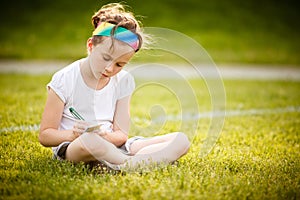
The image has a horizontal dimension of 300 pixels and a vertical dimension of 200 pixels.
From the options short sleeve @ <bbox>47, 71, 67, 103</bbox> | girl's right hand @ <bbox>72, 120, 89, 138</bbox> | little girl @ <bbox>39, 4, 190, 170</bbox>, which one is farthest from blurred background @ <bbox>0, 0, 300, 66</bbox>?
girl's right hand @ <bbox>72, 120, 89, 138</bbox>

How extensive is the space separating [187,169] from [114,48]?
958 mm

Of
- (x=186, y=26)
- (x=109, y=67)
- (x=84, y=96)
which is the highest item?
(x=109, y=67)

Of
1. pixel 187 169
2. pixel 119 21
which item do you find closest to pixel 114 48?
pixel 119 21

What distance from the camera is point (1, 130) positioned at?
452 cm

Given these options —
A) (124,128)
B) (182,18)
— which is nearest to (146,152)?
(124,128)

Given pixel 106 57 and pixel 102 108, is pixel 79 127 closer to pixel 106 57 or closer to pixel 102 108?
pixel 102 108

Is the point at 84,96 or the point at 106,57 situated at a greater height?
the point at 106,57

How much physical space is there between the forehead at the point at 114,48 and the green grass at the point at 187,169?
773mm

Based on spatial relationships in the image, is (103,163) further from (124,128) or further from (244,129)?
(244,129)

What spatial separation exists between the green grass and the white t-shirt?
383 mm

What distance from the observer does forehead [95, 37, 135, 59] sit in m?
3.24

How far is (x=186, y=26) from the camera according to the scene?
16.5 meters

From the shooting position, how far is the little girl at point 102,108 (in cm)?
324

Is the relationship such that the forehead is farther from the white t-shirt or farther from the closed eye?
the white t-shirt
